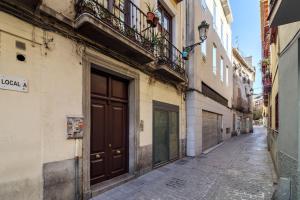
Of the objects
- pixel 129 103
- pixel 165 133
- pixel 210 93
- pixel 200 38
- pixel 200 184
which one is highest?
pixel 200 38

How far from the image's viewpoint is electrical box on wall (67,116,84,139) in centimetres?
406

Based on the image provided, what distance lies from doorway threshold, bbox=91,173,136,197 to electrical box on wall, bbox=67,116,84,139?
1349 mm

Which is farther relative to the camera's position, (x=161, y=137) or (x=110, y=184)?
(x=161, y=137)

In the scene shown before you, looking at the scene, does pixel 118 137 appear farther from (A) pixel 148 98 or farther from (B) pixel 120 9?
(B) pixel 120 9

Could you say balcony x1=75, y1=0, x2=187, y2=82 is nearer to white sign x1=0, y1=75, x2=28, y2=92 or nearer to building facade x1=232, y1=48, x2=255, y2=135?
white sign x1=0, y1=75, x2=28, y2=92

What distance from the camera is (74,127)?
414 centimetres

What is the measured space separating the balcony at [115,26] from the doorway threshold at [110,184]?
129 inches

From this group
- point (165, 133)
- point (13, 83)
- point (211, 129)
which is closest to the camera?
point (13, 83)

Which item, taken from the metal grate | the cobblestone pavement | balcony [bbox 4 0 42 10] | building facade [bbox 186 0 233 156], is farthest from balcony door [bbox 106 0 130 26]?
the metal grate

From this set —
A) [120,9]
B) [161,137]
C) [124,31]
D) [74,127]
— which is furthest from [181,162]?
[120,9]

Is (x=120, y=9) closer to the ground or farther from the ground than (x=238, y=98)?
farther from the ground

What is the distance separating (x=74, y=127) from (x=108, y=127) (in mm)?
1415

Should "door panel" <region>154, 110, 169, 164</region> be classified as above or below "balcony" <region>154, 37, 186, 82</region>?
below

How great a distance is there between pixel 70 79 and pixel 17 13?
54.4 inches
